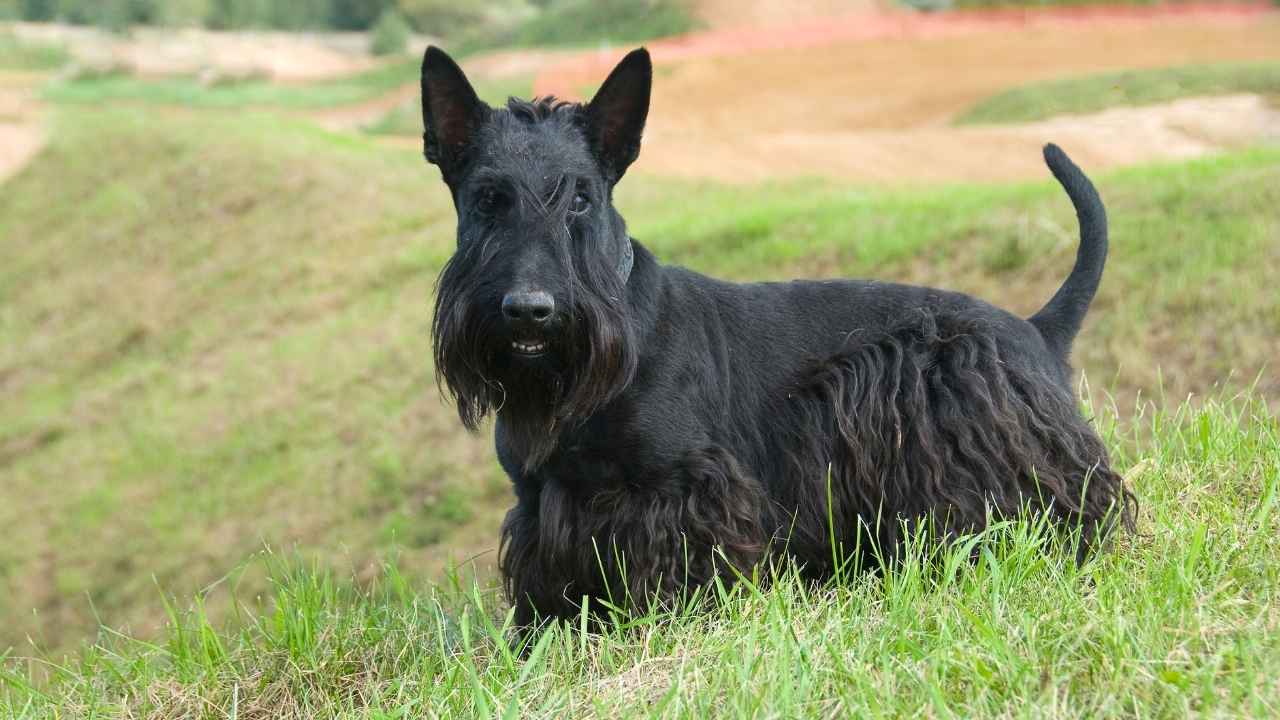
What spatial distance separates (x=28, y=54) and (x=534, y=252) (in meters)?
34.3

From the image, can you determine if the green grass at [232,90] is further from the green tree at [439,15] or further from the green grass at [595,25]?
the green grass at [595,25]

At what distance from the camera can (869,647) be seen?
106 inches

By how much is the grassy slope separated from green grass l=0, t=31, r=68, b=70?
16.7 metres

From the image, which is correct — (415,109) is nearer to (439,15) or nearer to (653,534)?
(439,15)

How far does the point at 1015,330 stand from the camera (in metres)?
3.81

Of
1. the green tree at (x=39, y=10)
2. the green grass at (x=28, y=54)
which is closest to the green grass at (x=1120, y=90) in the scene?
the green grass at (x=28, y=54)

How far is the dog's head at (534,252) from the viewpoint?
3.09 meters

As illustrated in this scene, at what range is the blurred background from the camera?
843cm

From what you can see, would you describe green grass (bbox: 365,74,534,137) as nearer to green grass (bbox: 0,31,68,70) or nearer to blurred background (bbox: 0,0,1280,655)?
blurred background (bbox: 0,0,1280,655)

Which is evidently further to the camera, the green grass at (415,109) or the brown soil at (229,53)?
the brown soil at (229,53)

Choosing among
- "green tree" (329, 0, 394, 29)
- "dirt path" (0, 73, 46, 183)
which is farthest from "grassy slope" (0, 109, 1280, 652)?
"green tree" (329, 0, 394, 29)

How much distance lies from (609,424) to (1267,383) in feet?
14.5

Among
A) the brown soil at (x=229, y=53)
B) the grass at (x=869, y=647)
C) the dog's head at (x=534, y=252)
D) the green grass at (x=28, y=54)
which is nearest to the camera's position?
the grass at (x=869, y=647)

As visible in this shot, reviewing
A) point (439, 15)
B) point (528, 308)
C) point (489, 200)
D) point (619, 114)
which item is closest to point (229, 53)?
point (439, 15)
